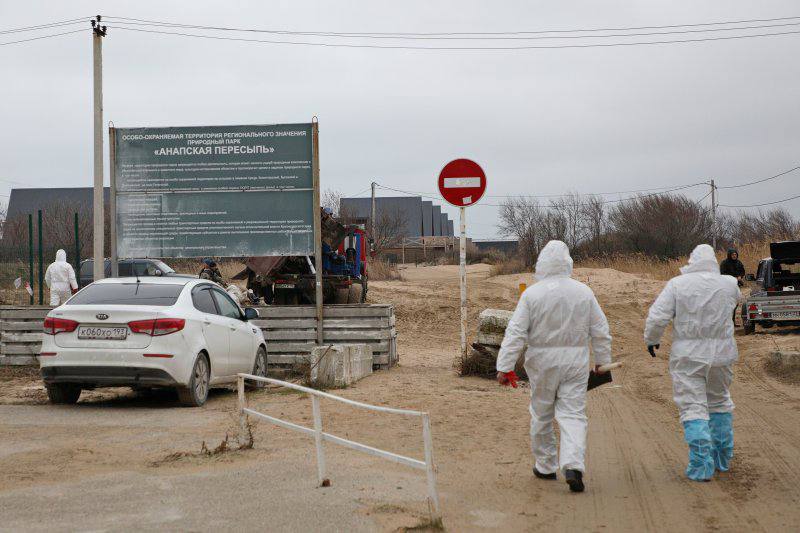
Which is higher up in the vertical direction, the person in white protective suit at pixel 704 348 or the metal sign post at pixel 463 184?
the metal sign post at pixel 463 184

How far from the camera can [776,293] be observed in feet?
69.0

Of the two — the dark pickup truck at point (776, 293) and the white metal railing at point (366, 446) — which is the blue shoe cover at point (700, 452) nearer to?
the white metal railing at point (366, 446)

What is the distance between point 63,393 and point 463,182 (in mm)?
6324

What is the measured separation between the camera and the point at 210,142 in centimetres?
1544

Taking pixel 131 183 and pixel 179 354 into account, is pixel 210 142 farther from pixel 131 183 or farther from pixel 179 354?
pixel 179 354

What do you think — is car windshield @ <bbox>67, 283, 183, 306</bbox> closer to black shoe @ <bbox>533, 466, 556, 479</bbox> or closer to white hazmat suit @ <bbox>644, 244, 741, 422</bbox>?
black shoe @ <bbox>533, 466, 556, 479</bbox>

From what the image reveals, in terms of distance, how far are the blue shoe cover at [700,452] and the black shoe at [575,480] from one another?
0.97 meters

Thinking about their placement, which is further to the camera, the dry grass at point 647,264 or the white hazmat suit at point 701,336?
the dry grass at point 647,264

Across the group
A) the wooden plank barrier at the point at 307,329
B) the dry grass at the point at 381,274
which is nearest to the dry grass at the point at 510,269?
the dry grass at the point at 381,274

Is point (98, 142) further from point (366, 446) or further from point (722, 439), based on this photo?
point (722, 439)

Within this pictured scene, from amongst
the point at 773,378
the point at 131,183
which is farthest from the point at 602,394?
the point at 131,183

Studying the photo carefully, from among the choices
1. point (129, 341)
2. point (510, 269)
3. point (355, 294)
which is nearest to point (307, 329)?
point (129, 341)

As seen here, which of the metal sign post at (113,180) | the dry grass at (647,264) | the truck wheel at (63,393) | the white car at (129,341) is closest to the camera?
the white car at (129,341)

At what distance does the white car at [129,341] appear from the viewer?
10.6 meters
